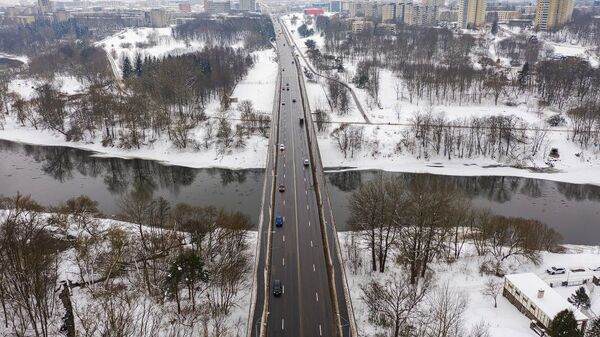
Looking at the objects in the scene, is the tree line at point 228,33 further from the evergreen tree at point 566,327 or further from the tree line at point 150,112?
the evergreen tree at point 566,327

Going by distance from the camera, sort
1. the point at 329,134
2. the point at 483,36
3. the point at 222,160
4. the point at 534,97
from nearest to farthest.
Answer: the point at 222,160 → the point at 329,134 → the point at 534,97 → the point at 483,36

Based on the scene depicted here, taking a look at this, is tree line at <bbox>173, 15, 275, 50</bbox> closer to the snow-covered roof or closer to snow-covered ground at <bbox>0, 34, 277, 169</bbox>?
snow-covered ground at <bbox>0, 34, 277, 169</bbox>

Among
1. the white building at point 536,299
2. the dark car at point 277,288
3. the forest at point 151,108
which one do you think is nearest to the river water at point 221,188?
the forest at point 151,108

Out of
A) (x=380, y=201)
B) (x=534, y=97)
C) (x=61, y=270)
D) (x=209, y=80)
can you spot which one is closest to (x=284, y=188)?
(x=380, y=201)

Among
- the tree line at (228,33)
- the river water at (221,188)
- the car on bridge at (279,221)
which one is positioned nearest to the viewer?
the car on bridge at (279,221)

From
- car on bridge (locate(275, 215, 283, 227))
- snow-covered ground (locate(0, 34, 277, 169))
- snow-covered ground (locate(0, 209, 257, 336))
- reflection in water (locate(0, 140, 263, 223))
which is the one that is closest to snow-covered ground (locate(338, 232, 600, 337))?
car on bridge (locate(275, 215, 283, 227))

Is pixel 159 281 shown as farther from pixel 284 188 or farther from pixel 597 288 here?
pixel 597 288

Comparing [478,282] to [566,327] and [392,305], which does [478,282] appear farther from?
[392,305]
